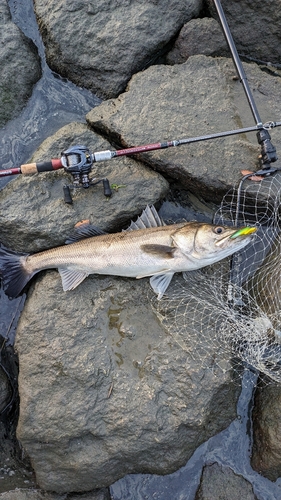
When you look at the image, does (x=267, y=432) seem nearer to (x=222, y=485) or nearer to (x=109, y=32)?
(x=222, y=485)

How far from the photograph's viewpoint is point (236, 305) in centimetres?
469

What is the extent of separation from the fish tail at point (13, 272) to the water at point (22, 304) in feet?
1.33

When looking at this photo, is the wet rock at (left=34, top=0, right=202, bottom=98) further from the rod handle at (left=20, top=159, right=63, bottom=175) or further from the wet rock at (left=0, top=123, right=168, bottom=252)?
the rod handle at (left=20, top=159, right=63, bottom=175)

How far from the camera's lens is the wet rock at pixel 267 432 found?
4461 mm

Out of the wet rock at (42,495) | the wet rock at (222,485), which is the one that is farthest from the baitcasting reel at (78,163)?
the wet rock at (222,485)

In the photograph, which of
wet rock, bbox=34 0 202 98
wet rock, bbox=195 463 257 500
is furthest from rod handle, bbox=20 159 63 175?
wet rock, bbox=195 463 257 500

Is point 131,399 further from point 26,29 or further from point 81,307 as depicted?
point 26,29

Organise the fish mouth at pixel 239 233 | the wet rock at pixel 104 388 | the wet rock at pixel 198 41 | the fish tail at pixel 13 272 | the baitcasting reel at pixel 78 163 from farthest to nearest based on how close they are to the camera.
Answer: the wet rock at pixel 198 41 < the fish tail at pixel 13 272 < the wet rock at pixel 104 388 < the baitcasting reel at pixel 78 163 < the fish mouth at pixel 239 233

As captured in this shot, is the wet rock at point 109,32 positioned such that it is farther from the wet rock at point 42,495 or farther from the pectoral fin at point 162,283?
the wet rock at point 42,495

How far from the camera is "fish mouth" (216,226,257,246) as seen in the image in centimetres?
399

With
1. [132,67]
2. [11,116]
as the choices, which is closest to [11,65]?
[11,116]

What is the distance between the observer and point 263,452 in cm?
461

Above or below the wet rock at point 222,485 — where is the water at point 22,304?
above

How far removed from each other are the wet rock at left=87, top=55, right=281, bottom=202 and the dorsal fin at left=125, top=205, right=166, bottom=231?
1.71 ft
